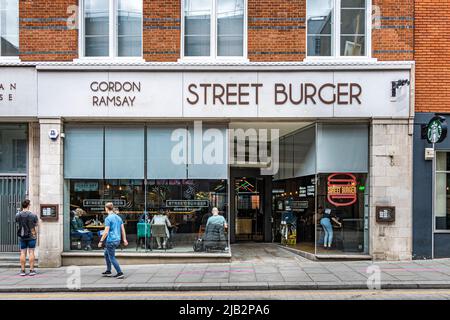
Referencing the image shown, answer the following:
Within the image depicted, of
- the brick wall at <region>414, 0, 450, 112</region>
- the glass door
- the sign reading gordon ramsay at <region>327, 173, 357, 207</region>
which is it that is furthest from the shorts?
the brick wall at <region>414, 0, 450, 112</region>

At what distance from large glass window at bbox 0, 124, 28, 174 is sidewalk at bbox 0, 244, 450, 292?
3.02 meters

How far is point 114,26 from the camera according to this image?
11.3 meters

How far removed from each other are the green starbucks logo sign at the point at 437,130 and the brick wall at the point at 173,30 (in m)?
2.11

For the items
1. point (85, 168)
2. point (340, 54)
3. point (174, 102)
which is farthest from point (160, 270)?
point (340, 54)

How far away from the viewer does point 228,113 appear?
36.1ft

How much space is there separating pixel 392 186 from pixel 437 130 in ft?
6.27

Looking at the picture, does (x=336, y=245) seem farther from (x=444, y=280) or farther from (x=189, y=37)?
(x=189, y=37)

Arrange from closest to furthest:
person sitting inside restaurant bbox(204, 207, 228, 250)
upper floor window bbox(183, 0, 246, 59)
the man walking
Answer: the man walking
person sitting inside restaurant bbox(204, 207, 228, 250)
upper floor window bbox(183, 0, 246, 59)

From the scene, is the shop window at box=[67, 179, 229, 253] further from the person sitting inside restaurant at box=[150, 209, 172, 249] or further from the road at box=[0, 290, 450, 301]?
the road at box=[0, 290, 450, 301]

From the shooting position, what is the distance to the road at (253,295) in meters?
7.62

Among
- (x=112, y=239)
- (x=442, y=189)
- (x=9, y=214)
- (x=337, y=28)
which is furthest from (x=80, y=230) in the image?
(x=442, y=189)

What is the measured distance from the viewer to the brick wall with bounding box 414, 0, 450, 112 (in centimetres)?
1105

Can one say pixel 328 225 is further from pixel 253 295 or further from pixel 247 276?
pixel 253 295

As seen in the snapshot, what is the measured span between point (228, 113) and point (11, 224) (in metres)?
7.19
